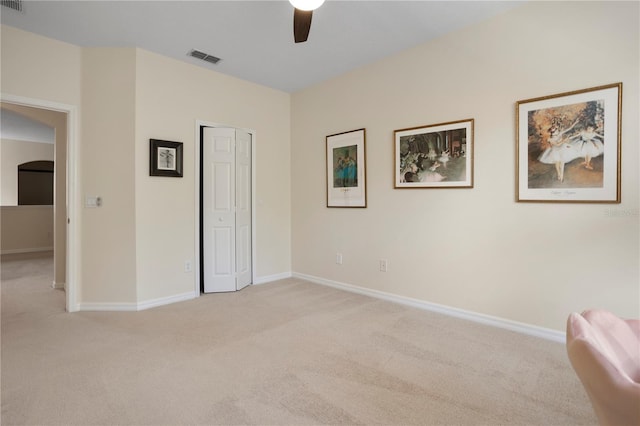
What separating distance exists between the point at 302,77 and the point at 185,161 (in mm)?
1833

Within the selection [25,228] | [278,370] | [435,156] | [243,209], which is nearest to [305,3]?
[435,156]

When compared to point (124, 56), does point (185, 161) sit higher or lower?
lower

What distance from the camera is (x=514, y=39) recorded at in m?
2.76

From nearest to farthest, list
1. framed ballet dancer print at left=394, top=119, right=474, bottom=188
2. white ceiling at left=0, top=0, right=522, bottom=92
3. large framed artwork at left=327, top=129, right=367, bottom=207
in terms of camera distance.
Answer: white ceiling at left=0, top=0, right=522, bottom=92 → framed ballet dancer print at left=394, top=119, right=474, bottom=188 → large framed artwork at left=327, top=129, right=367, bottom=207

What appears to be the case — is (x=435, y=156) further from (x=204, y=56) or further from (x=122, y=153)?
(x=122, y=153)

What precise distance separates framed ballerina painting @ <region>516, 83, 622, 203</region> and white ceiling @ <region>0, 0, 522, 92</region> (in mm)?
989

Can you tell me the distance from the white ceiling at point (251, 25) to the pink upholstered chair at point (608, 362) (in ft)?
8.76

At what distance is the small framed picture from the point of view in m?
3.53

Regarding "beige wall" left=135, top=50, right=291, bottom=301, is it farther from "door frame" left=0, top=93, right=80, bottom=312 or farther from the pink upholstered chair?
the pink upholstered chair

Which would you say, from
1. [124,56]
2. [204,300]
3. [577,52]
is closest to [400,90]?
[577,52]

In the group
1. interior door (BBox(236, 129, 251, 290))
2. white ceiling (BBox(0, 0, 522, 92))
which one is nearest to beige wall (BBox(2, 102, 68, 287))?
white ceiling (BBox(0, 0, 522, 92))

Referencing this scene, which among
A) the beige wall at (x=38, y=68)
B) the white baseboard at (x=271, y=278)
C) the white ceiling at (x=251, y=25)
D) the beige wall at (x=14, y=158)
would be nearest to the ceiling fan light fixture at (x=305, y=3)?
the white ceiling at (x=251, y=25)

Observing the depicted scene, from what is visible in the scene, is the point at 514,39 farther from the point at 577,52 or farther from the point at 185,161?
the point at 185,161

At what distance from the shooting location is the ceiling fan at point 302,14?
188cm
